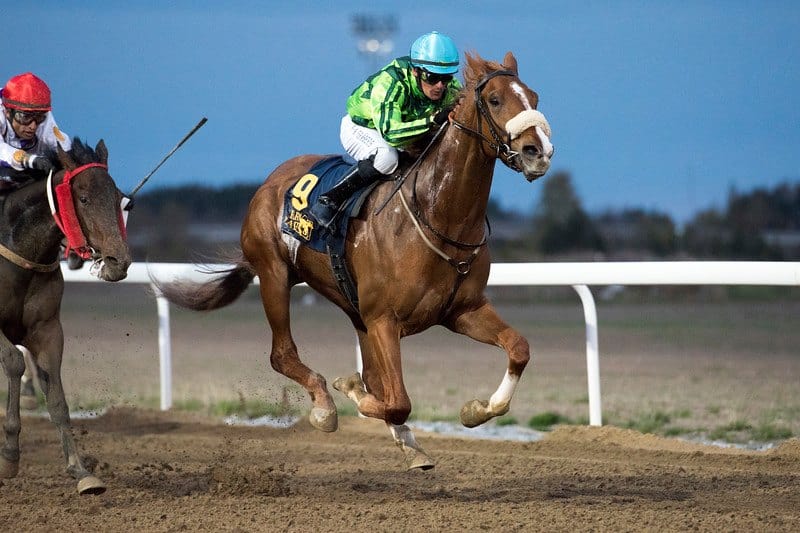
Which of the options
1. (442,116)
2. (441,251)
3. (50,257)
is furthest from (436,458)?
(50,257)

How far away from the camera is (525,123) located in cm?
490

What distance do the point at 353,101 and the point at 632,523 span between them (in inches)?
101

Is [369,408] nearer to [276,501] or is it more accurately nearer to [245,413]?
[276,501]

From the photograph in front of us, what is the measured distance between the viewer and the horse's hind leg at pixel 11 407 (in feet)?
18.5

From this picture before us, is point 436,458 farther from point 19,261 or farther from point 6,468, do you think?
point 19,261

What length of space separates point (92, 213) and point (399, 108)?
5.02 feet

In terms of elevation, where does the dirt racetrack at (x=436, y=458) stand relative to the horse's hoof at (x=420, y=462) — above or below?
below

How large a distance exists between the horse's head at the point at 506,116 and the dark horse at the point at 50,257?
173cm

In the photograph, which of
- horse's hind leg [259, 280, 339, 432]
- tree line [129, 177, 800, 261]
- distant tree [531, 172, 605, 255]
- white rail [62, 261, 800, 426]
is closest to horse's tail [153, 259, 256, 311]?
white rail [62, 261, 800, 426]

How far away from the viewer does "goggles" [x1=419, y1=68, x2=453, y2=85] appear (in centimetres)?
561

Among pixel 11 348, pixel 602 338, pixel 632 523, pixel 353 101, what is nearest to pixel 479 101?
pixel 353 101

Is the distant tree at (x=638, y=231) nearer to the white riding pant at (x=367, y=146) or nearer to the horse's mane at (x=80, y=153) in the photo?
the white riding pant at (x=367, y=146)

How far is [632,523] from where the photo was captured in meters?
5.00

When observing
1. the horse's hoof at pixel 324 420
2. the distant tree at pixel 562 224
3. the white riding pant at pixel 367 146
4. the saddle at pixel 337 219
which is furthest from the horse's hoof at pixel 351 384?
the distant tree at pixel 562 224
